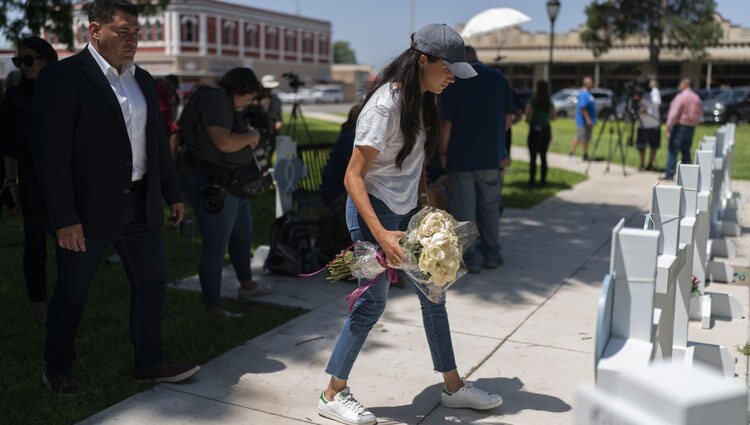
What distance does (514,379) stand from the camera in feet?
13.7

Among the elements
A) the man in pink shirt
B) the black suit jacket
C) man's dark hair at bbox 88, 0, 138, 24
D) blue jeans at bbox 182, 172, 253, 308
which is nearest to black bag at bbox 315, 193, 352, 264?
blue jeans at bbox 182, 172, 253, 308

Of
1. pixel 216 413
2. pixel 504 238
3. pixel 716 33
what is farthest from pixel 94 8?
pixel 716 33

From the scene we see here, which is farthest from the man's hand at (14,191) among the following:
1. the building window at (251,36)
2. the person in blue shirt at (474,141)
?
the building window at (251,36)

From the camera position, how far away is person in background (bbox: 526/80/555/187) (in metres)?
11.6

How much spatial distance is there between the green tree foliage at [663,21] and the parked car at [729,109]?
40.4 ft

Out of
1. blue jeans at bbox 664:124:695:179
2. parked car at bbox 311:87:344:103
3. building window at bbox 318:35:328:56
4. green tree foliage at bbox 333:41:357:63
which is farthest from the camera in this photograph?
green tree foliage at bbox 333:41:357:63

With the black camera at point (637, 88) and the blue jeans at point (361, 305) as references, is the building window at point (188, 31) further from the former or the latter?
the blue jeans at point (361, 305)

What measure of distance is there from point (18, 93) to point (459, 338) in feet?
9.78

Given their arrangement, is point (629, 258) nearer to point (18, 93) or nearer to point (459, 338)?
point (459, 338)

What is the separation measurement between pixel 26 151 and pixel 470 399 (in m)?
2.78

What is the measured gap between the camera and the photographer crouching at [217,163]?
15.8 feet

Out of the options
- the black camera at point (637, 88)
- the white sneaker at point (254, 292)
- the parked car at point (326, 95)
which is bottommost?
the white sneaker at point (254, 292)

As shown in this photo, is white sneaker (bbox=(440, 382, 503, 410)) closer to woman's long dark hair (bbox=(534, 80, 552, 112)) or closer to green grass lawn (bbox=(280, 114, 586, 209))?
green grass lawn (bbox=(280, 114, 586, 209))

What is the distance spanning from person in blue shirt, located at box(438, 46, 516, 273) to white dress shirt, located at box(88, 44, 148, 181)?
3082 millimetres
